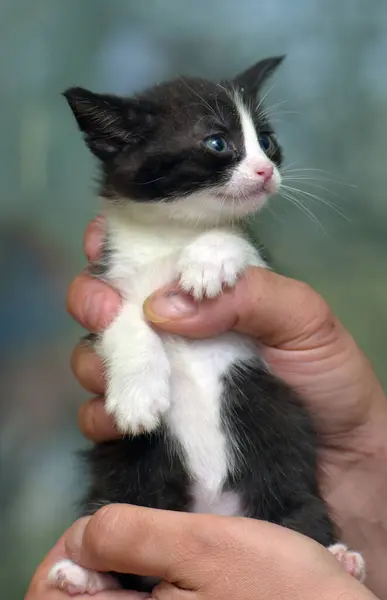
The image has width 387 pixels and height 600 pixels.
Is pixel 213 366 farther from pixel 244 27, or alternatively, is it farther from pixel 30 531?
pixel 244 27

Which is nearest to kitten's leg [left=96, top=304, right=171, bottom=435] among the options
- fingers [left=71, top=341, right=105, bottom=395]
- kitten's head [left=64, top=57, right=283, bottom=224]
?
fingers [left=71, top=341, right=105, bottom=395]

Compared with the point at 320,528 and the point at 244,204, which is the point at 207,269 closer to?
the point at 244,204

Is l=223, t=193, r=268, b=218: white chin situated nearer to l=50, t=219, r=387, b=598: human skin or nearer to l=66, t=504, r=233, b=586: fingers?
l=50, t=219, r=387, b=598: human skin

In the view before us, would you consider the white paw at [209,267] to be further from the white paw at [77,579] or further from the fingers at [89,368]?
the white paw at [77,579]

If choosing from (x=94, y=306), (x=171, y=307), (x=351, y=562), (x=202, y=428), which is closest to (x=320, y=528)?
(x=351, y=562)

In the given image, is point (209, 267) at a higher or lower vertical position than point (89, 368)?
higher

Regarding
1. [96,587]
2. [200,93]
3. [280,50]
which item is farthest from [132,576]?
[280,50]
